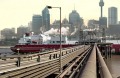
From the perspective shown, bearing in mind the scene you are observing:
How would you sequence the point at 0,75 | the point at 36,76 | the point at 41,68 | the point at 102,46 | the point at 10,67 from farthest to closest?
the point at 102,46, the point at 41,68, the point at 36,76, the point at 10,67, the point at 0,75

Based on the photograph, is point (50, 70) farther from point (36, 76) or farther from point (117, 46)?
point (117, 46)

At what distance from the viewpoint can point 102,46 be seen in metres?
138

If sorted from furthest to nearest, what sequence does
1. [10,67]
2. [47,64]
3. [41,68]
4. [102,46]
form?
1. [102,46]
2. [47,64]
3. [41,68]
4. [10,67]

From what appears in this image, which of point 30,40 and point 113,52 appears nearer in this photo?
point 113,52

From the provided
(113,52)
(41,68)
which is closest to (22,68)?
(41,68)

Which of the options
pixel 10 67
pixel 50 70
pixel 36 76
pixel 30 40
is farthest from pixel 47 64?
pixel 30 40

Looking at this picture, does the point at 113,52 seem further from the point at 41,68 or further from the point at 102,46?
the point at 41,68

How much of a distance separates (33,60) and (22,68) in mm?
5255

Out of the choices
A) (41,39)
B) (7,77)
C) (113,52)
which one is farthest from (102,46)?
(7,77)

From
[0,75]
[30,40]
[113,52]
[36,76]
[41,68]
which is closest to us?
[0,75]

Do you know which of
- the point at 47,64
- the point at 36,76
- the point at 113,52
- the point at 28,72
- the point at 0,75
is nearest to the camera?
the point at 0,75

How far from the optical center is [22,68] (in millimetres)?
18172

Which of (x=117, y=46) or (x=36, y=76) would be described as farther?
(x=117, y=46)

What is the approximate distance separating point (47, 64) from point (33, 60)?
169 cm
